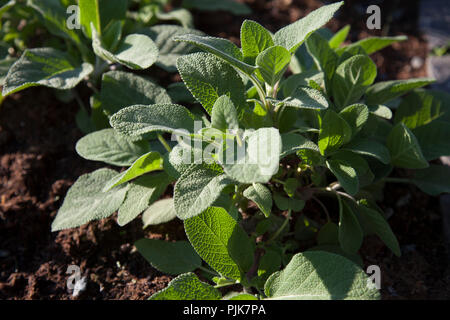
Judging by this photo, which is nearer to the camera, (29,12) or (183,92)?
(183,92)

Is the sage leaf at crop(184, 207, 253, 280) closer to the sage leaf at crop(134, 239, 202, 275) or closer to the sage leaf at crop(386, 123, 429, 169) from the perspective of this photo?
the sage leaf at crop(134, 239, 202, 275)

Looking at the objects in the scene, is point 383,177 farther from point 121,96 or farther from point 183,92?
point 121,96

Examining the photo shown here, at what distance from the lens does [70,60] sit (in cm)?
143

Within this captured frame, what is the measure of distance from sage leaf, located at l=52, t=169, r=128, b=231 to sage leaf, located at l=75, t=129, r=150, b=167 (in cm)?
5

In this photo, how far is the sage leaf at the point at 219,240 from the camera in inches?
41.2

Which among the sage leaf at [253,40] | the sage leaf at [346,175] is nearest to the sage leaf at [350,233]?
the sage leaf at [346,175]

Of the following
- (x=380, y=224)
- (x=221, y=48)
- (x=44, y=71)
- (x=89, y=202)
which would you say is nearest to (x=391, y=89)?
(x=380, y=224)

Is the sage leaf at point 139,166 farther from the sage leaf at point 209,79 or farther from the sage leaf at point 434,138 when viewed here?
the sage leaf at point 434,138

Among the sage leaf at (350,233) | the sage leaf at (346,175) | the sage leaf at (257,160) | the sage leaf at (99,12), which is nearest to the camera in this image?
the sage leaf at (257,160)

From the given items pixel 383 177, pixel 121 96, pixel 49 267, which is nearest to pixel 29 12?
pixel 121 96

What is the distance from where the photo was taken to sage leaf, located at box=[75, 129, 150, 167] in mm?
1197

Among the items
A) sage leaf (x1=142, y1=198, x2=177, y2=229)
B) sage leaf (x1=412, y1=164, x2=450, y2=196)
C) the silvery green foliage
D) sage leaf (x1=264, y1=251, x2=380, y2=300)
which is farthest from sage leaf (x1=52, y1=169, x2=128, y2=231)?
sage leaf (x1=412, y1=164, x2=450, y2=196)

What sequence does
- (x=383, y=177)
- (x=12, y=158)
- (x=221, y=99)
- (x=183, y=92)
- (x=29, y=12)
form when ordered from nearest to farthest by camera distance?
(x=221, y=99)
(x=383, y=177)
(x=183, y=92)
(x=12, y=158)
(x=29, y=12)

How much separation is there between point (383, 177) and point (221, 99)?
54cm
